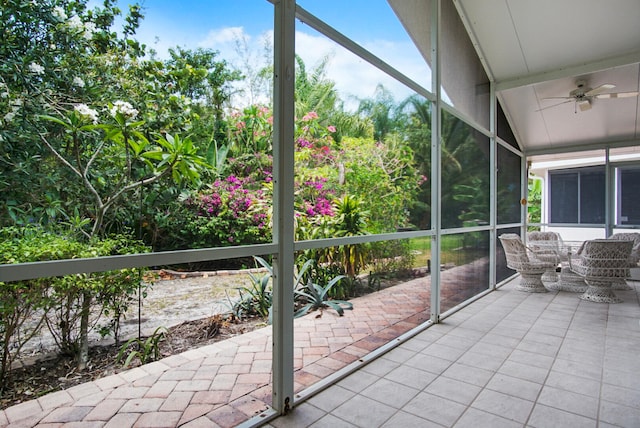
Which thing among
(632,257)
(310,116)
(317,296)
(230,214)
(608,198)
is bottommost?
(317,296)

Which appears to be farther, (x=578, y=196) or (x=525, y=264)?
(x=578, y=196)

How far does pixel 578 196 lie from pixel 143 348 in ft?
26.1

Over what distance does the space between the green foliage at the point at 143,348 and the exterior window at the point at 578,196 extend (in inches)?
303

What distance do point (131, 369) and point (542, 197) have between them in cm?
834

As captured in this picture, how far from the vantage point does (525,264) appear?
5320mm

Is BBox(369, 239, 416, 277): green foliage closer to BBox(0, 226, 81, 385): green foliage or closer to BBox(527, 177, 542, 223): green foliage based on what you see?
BBox(0, 226, 81, 385): green foliage

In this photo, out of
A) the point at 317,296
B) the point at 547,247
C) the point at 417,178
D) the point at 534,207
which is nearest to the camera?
the point at 417,178

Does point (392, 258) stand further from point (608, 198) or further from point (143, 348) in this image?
point (608, 198)

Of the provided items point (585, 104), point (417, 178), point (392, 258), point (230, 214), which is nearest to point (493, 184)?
point (585, 104)

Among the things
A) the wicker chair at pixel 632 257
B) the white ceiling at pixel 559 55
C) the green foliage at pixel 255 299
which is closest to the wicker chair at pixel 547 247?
the wicker chair at pixel 632 257

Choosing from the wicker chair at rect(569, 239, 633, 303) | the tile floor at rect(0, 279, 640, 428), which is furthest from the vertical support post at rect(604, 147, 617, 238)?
the tile floor at rect(0, 279, 640, 428)

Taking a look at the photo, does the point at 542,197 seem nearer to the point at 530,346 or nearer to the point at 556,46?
the point at 556,46

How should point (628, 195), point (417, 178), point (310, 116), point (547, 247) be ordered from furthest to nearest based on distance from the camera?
point (628, 195)
point (547, 247)
point (417, 178)
point (310, 116)

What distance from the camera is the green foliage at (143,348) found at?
2.18 m
